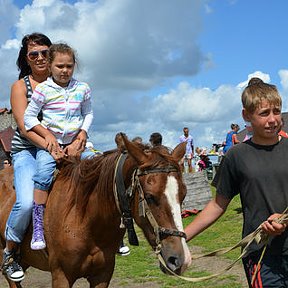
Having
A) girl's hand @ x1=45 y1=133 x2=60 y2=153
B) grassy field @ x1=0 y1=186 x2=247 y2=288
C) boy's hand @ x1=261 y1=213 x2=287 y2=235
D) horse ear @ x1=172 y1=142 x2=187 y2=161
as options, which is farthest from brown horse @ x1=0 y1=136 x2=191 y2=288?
grassy field @ x1=0 y1=186 x2=247 y2=288

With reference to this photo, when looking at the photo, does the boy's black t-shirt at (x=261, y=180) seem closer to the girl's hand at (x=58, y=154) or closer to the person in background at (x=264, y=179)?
the person in background at (x=264, y=179)

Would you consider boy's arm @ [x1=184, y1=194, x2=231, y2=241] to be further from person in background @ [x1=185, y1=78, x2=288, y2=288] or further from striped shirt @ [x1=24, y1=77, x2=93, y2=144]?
striped shirt @ [x1=24, y1=77, x2=93, y2=144]

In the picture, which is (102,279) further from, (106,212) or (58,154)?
(58,154)

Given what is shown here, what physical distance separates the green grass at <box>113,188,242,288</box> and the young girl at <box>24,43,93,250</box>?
3014 millimetres

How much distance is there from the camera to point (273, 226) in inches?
107

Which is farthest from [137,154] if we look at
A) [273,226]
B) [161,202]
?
[273,226]

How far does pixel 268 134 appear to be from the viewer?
2.95m

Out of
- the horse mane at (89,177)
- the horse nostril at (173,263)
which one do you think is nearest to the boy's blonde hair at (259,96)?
the horse mane at (89,177)

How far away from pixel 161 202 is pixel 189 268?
485cm

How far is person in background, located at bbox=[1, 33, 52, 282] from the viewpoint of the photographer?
4445 millimetres

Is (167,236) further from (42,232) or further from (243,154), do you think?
(42,232)

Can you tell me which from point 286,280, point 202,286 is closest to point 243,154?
point 286,280

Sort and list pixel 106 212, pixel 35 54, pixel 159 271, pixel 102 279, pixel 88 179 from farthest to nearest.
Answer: pixel 159 271, pixel 35 54, pixel 102 279, pixel 88 179, pixel 106 212

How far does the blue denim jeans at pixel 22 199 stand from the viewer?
4.39m
